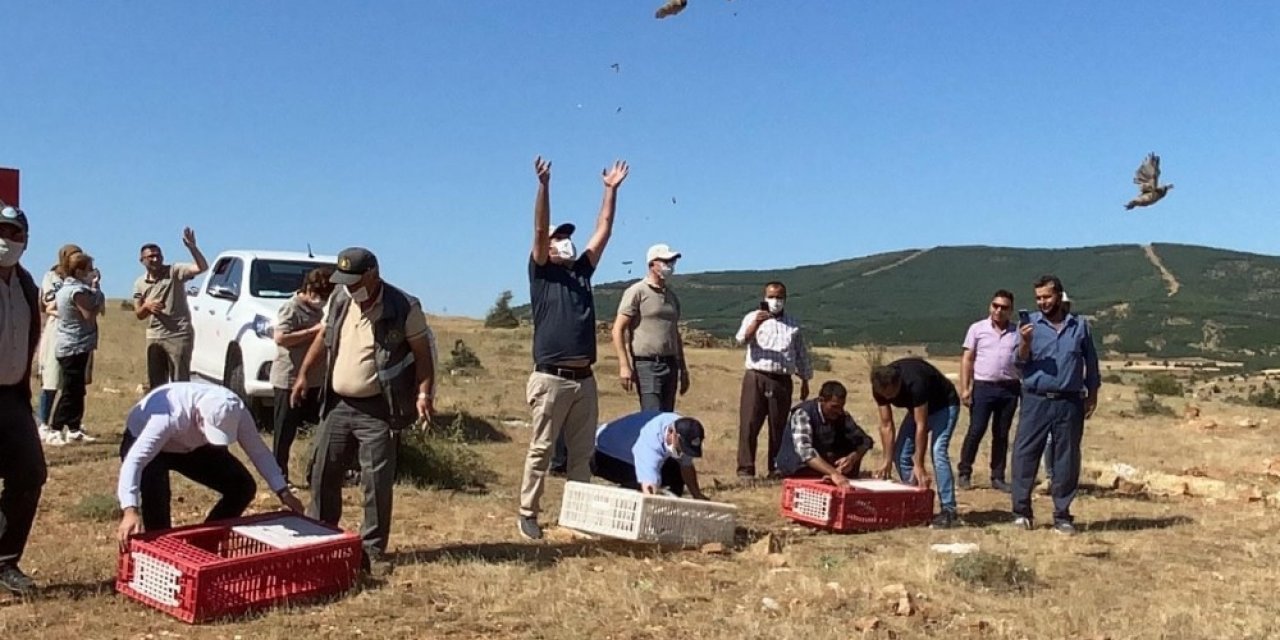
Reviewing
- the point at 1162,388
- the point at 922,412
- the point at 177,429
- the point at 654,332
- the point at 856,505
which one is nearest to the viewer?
the point at 177,429

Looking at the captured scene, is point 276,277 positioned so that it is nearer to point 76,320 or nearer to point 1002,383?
point 76,320

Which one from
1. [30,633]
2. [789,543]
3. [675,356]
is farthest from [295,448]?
[30,633]

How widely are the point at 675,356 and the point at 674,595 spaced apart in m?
3.78

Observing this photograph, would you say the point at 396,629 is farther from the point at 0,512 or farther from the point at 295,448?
the point at 295,448

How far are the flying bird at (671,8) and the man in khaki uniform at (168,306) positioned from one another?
13.6ft

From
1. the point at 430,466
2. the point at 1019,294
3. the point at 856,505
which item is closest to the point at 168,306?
the point at 430,466

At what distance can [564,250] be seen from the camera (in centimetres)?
713

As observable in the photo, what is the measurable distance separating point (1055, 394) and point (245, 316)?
22.6 ft

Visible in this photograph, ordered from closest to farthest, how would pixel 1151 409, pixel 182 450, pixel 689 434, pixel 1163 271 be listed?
1. pixel 182 450
2. pixel 689 434
3. pixel 1151 409
4. pixel 1163 271

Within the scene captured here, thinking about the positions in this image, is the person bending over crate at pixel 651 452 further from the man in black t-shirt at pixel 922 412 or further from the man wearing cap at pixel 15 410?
the man wearing cap at pixel 15 410

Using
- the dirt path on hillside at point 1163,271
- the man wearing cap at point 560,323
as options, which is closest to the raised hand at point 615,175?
the man wearing cap at point 560,323

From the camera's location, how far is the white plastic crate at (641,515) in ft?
22.7

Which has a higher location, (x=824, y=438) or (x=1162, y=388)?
(x=824, y=438)

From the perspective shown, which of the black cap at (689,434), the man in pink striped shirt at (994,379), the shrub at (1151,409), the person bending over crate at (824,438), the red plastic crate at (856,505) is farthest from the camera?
the shrub at (1151,409)
